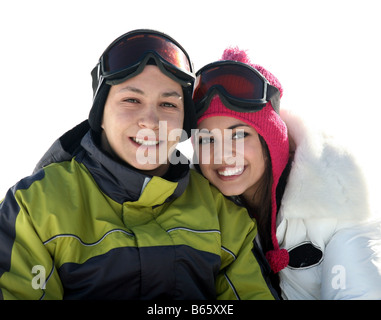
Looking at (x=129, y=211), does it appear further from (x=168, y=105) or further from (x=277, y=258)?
(x=277, y=258)

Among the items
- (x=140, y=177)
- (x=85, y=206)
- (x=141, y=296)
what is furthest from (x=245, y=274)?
(x=85, y=206)

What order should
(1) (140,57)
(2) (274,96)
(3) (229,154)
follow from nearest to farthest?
1. (1) (140,57)
2. (3) (229,154)
3. (2) (274,96)

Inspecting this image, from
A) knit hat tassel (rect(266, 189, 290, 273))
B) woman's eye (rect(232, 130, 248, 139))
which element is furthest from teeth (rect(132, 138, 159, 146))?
knit hat tassel (rect(266, 189, 290, 273))

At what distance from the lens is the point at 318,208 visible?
2.77 metres

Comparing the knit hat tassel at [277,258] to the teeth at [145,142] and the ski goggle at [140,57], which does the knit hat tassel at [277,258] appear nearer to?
the teeth at [145,142]

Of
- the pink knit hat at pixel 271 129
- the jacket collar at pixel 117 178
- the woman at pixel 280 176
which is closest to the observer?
the jacket collar at pixel 117 178

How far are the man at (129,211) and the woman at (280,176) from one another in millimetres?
211

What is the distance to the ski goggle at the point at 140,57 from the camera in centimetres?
254

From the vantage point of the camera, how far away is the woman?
8.96 ft

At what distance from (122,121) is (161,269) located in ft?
2.87

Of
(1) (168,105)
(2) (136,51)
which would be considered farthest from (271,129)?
(2) (136,51)

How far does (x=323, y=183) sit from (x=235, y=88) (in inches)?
34.7

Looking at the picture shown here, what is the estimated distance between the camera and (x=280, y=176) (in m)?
3.11

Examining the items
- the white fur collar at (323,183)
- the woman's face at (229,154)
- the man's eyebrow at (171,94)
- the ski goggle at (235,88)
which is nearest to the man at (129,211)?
the man's eyebrow at (171,94)
